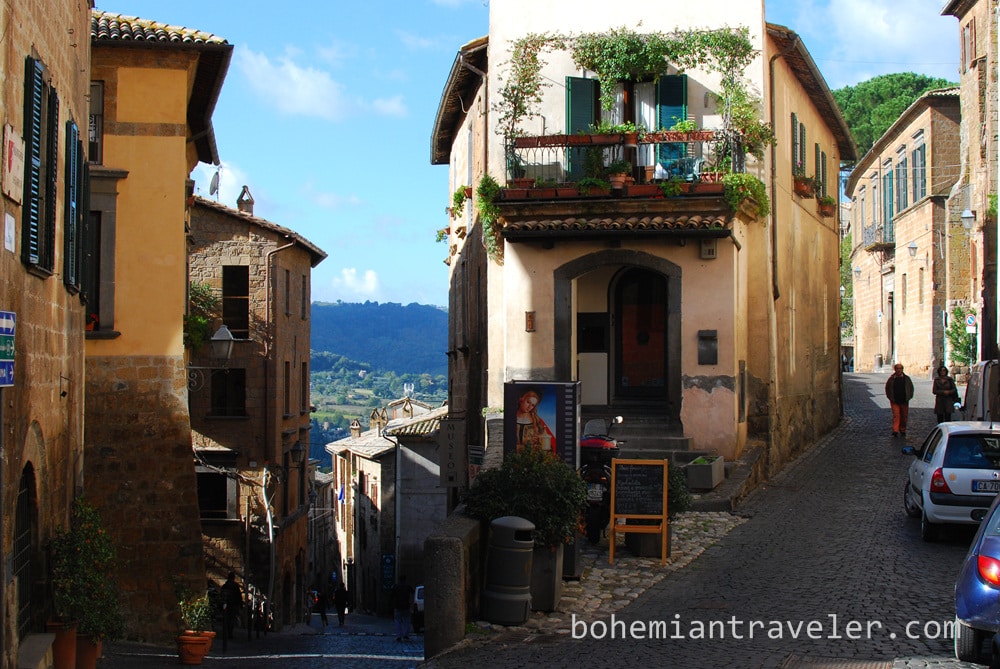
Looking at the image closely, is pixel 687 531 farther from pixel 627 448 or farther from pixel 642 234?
pixel 642 234

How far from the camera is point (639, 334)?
881 inches

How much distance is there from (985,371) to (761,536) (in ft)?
37.0

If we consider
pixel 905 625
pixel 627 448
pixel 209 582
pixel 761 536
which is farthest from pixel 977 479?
pixel 209 582

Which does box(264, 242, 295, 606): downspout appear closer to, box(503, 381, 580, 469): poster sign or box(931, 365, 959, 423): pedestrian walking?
box(931, 365, 959, 423): pedestrian walking

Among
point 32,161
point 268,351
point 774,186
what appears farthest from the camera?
point 268,351

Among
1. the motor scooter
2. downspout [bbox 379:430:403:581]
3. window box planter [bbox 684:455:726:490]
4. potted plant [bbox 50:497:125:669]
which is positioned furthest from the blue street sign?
downspout [bbox 379:430:403:581]

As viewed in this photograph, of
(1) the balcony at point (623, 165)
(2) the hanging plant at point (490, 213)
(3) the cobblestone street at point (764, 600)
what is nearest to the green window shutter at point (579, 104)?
(1) the balcony at point (623, 165)

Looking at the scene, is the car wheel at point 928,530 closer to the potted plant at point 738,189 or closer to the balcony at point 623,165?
the potted plant at point 738,189

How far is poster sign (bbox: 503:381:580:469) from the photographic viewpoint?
13.7m

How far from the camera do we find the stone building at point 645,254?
66.9 ft

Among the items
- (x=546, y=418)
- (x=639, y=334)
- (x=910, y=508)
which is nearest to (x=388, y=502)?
(x=639, y=334)

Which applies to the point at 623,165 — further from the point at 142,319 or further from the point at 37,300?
the point at 37,300

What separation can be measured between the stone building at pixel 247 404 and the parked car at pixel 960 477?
1897 centimetres

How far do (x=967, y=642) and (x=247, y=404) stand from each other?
1016 inches
